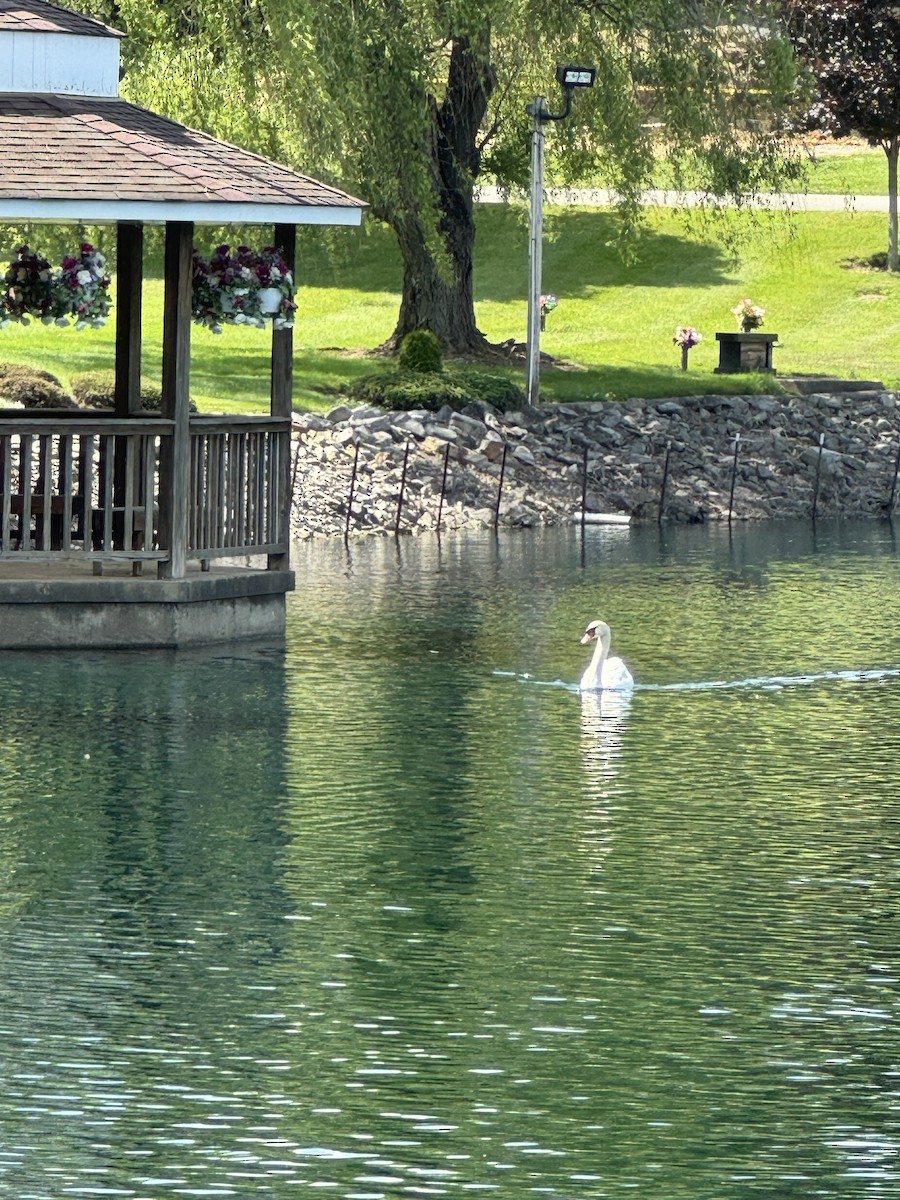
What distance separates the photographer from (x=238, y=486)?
827 inches

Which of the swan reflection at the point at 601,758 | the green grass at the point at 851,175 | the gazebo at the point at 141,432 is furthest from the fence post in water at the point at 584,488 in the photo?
the green grass at the point at 851,175

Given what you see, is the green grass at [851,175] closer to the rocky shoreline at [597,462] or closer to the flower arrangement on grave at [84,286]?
the rocky shoreline at [597,462]

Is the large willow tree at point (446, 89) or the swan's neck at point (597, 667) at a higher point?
the large willow tree at point (446, 89)

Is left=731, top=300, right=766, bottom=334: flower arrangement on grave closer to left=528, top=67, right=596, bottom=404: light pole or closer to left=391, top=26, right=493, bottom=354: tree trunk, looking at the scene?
left=391, top=26, right=493, bottom=354: tree trunk


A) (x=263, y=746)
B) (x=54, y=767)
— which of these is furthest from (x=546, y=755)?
(x=54, y=767)

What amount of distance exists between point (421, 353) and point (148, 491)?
16.8m

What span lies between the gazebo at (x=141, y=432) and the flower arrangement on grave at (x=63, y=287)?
0.56m

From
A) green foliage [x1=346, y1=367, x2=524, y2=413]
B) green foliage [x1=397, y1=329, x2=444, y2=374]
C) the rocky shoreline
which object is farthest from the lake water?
green foliage [x1=397, y1=329, x2=444, y2=374]

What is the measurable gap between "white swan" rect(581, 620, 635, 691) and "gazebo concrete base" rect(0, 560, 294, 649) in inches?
136

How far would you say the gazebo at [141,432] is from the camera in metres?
19.6

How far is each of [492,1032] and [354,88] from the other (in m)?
23.6

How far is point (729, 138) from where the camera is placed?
39.1 metres

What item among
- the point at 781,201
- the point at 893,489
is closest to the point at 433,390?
the point at 893,489

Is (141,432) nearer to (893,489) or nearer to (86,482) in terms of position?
(86,482)
